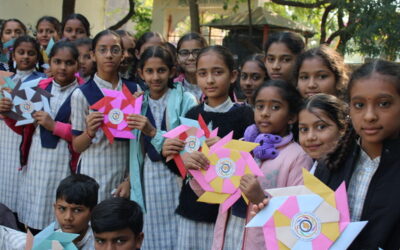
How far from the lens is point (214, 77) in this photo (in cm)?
321

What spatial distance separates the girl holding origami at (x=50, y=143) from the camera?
378cm

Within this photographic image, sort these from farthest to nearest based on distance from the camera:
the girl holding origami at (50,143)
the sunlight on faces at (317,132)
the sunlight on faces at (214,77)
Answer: the girl holding origami at (50,143) < the sunlight on faces at (214,77) < the sunlight on faces at (317,132)

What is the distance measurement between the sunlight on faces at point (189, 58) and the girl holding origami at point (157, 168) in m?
0.67

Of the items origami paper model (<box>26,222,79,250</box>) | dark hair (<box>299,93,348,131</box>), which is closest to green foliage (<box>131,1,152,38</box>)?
dark hair (<box>299,93,348,131</box>)

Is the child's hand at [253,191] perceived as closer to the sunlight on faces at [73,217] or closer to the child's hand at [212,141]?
the child's hand at [212,141]

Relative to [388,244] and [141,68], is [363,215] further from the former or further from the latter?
[141,68]

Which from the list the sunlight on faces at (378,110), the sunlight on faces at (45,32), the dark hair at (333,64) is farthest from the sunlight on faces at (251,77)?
the sunlight on faces at (45,32)

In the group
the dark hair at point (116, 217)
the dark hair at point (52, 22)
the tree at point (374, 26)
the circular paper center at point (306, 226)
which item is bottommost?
the dark hair at point (116, 217)

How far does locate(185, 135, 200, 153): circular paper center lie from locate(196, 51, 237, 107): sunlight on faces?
0.39 m

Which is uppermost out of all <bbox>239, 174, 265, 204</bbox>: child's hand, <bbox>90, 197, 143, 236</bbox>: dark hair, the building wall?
the building wall

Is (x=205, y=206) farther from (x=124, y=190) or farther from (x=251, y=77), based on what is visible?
(x=251, y=77)

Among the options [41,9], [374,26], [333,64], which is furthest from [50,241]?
[41,9]

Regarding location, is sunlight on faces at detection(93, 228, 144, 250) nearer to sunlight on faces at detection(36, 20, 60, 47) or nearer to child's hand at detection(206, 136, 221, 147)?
child's hand at detection(206, 136, 221, 147)

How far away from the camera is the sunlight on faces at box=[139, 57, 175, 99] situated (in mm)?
3545
